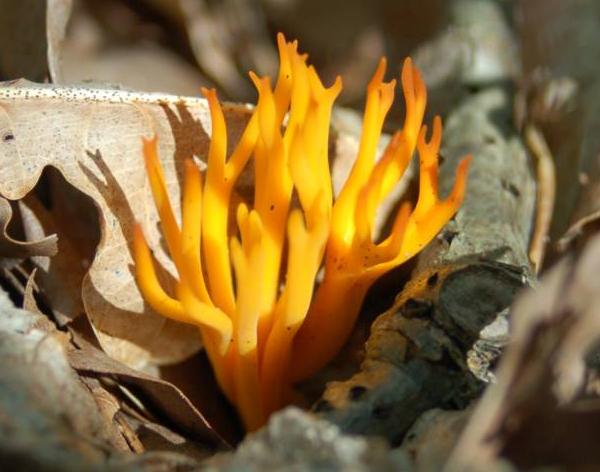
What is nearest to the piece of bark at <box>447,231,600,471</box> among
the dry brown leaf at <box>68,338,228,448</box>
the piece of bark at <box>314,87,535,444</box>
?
the piece of bark at <box>314,87,535,444</box>

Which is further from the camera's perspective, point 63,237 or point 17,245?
point 63,237

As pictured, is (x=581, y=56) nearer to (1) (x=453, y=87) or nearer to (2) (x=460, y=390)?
(1) (x=453, y=87)

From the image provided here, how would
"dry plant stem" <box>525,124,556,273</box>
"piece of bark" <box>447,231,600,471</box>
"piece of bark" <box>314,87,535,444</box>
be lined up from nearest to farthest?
"piece of bark" <box>447,231,600,471</box> < "piece of bark" <box>314,87,535,444</box> < "dry plant stem" <box>525,124,556,273</box>

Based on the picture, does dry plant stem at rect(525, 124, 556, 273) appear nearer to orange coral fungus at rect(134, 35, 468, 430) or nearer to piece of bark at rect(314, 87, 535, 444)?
piece of bark at rect(314, 87, 535, 444)

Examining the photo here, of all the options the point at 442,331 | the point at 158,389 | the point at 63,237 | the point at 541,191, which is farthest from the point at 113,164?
the point at 541,191

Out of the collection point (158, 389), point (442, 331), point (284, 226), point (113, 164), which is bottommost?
point (158, 389)

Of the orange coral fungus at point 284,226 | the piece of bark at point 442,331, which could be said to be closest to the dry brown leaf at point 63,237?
the orange coral fungus at point 284,226

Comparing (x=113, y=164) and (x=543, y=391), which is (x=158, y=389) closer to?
(x=113, y=164)
